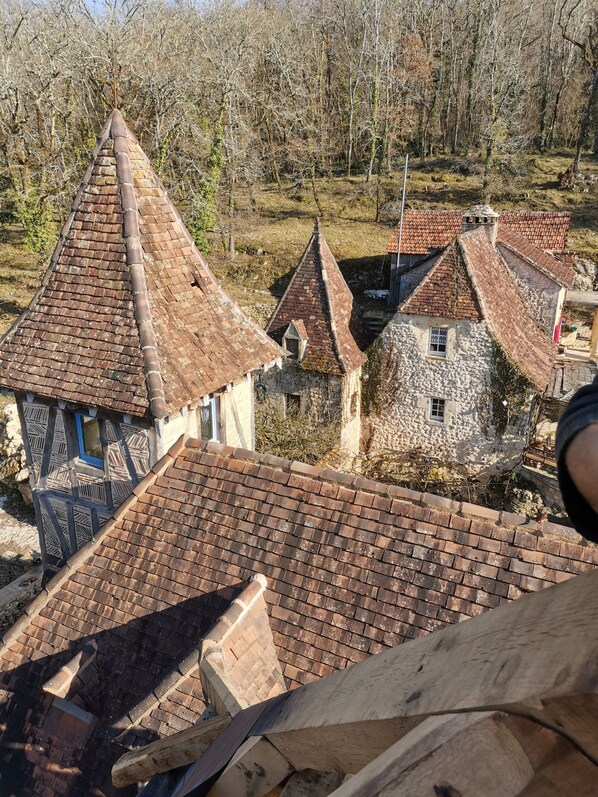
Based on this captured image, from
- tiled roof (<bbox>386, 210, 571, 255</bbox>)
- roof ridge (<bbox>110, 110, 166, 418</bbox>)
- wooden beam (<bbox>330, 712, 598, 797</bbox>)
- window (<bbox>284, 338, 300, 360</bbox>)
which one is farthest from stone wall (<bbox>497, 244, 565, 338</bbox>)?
wooden beam (<bbox>330, 712, 598, 797</bbox>)

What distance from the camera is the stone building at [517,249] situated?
2136cm

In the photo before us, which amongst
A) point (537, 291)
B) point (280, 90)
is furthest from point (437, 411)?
point (280, 90)

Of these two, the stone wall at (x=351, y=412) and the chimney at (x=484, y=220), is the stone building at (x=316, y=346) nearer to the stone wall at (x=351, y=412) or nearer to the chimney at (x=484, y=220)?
the stone wall at (x=351, y=412)

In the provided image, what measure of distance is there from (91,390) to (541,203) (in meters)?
36.1

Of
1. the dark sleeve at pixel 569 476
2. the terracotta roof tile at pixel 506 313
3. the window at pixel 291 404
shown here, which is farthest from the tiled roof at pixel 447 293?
the dark sleeve at pixel 569 476

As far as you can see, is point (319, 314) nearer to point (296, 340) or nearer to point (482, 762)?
point (296, 340)

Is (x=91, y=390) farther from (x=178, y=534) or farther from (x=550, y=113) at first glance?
(x=550, y=113)

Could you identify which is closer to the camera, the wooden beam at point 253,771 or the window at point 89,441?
the wooden beam at point 253,771

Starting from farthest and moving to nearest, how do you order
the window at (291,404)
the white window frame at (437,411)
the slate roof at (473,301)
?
the white window frame at (437,411) → the window at (291,404) → the slate roof at (473,301)

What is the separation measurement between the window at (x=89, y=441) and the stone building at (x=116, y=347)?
0.01m

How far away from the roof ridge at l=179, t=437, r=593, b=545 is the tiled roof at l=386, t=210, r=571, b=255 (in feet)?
69.1

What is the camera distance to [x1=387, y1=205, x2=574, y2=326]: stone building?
841 inches

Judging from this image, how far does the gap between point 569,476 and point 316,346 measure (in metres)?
16.8

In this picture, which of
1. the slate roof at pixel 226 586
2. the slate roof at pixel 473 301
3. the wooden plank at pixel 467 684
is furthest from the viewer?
the slate roof at pixel 473 301
